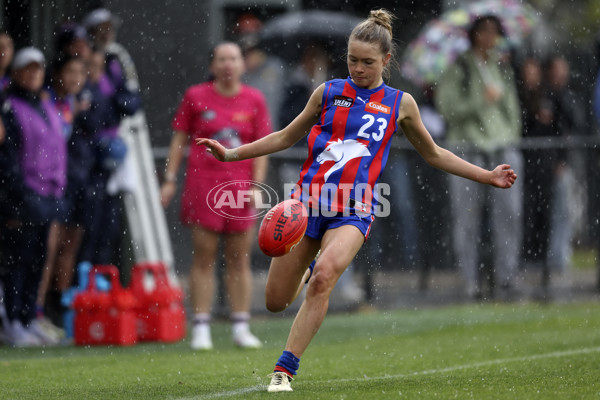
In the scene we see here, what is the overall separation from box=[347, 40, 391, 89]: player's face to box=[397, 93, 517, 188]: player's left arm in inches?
9.1

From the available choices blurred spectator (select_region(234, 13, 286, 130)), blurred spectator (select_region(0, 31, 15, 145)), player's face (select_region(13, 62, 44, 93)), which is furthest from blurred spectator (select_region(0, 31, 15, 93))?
blurred spectator (select_region(234, 13, 286, 130))

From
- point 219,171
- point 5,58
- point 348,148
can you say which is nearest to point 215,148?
point 348,148

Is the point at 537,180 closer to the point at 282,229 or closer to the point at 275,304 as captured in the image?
the point at 275,304

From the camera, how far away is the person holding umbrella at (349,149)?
20.3 ft

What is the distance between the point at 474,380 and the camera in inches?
251

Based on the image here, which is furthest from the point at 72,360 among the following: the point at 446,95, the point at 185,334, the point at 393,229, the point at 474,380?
the point at 446,95

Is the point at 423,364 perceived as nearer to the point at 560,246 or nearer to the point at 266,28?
the point at 560,246

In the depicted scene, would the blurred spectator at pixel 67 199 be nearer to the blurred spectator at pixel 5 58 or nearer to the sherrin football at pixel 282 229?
the blurred spectator at pixel 5 58

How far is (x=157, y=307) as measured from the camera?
29.7ft

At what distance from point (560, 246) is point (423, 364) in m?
5.39

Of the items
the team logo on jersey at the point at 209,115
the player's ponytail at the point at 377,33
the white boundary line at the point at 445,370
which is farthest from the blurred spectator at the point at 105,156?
the white boundary line at the point at 445,370

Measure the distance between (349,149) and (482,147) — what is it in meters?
5.56

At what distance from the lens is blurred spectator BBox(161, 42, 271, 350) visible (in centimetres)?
899

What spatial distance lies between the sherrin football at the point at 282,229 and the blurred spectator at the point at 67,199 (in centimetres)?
386
